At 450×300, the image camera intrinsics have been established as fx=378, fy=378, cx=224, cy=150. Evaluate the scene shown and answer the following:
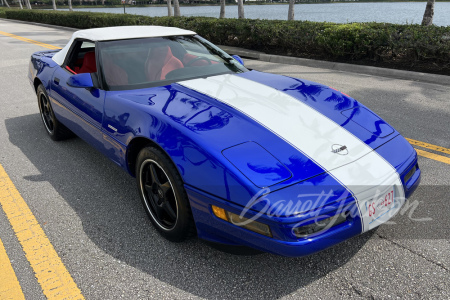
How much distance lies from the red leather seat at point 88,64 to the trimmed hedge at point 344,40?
6.13 m

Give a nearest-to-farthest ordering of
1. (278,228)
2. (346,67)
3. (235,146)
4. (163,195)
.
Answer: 1. (278,228)
2. (235,146)
3. (163,195)
4. (346,67)

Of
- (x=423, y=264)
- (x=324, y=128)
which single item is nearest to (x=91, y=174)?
(x=324, y=128)

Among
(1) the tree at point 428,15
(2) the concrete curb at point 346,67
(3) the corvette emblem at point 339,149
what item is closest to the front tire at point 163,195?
(3) the corvette emblem at point 339,149

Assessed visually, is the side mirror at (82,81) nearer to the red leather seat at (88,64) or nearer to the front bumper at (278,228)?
the red leather seat at (88,64)

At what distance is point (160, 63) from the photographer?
10.8 ft

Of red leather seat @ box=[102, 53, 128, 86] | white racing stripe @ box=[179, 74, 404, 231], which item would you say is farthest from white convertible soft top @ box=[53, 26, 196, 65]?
white racing stripe @ box=[179, 74, 404, 231]

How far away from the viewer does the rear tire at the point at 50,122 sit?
165 inches

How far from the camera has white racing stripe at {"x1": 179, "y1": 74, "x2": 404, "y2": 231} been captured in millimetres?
2104

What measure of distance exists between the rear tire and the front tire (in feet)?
6.52

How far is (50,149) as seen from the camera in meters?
4.19

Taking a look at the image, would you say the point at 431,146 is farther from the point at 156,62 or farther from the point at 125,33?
the point at 125,33

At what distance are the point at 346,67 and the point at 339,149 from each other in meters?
6.40

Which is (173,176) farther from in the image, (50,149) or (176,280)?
(50,149)

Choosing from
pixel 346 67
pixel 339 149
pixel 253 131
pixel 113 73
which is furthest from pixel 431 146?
pixel 346 67
